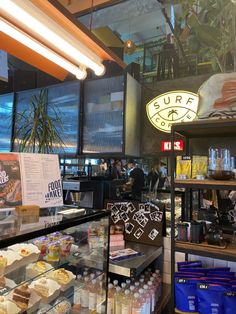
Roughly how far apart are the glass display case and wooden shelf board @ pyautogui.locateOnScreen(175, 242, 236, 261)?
514 mm

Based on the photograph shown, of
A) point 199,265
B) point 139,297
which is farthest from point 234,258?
point 139,297

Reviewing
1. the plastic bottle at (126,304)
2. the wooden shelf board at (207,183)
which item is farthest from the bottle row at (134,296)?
the wooden shelf board at (207,183)

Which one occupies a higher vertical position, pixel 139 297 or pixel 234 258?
pixel 234 258

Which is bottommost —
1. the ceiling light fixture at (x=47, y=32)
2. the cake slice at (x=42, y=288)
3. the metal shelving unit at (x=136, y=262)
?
the metal shelving unit at (x=136, y=262)

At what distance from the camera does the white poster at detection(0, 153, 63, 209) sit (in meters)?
1.32

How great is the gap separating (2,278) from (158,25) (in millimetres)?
3770

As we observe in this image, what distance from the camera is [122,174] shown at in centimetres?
317

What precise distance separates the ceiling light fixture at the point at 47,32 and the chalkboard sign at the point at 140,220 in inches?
50.6

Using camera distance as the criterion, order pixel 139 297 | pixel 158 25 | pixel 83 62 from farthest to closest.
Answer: pixel 158 25 → pixel 139 297 → pixel 83 62

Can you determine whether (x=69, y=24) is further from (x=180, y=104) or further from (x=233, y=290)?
(x=233, y=290)

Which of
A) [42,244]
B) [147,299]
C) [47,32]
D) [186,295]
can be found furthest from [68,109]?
[186,295]

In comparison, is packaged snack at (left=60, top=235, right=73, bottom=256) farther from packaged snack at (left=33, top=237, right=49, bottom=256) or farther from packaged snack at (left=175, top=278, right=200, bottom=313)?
packaged snack at (left=175, top=278, right=200, bottom=313)

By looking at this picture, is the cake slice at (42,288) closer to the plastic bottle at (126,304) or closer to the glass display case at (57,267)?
the glass display case at (57,267)

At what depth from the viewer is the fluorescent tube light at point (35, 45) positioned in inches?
54.3
